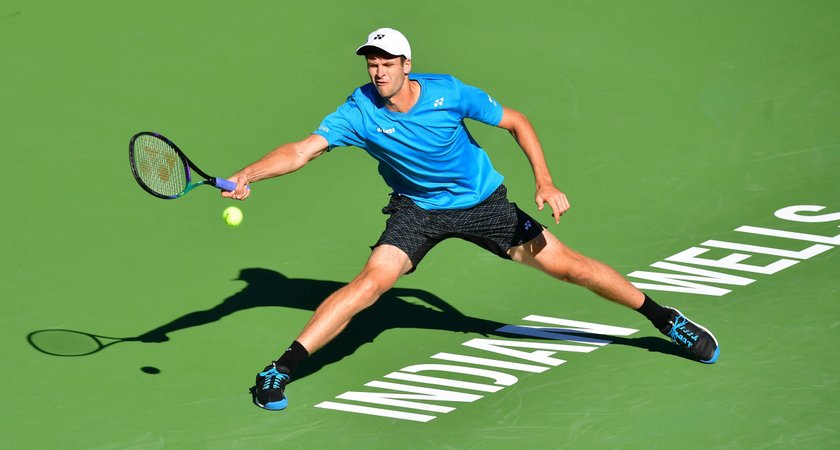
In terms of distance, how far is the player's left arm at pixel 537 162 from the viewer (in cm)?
1059

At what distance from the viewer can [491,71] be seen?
1596 centimetres

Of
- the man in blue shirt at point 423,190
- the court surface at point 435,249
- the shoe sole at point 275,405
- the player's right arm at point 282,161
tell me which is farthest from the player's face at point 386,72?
the shoe sole at point 275,405

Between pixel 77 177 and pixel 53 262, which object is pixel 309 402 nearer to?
pixel 53 262

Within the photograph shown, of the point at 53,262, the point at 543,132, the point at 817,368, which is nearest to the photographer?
the point at 817,368

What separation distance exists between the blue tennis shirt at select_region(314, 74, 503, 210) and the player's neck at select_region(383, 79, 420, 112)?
34 millimetres

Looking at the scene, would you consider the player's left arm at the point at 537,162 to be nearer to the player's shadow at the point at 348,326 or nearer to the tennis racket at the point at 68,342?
the player's shadow at the point at 348,326

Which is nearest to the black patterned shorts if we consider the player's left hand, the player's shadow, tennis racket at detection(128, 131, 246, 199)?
the player's left hand

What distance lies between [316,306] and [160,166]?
2.12 m

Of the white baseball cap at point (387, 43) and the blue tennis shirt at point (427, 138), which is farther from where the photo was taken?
the blue tennis shirt at point (427, 138)

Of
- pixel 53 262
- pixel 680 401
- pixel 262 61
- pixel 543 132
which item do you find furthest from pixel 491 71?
pixel 680 401

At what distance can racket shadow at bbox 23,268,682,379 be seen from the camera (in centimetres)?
1158

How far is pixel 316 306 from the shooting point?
1231 cm

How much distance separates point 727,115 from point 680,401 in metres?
5.35

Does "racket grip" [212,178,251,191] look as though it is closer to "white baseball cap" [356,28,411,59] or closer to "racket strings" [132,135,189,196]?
"racket strings" [132,135,189,196]
